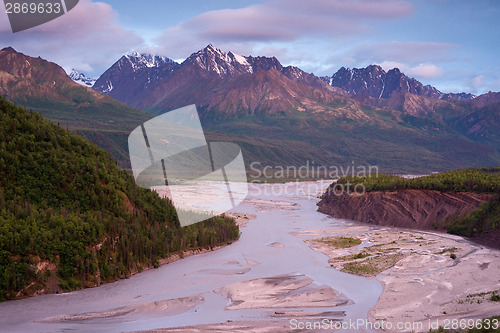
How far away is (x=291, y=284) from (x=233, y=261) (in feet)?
50.8

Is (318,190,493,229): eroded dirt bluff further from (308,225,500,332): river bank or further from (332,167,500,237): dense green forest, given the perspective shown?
(308,225,500,332): river bank

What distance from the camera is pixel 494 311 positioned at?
134 ft

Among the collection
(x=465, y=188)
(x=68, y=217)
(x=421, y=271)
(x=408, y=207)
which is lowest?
(x=421, y=271)

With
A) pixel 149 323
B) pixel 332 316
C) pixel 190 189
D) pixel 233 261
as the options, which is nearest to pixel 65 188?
pixel 233 261

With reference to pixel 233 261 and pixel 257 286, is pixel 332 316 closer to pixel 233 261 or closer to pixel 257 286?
pixel 257 286

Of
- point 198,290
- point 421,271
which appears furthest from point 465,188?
point 198,290

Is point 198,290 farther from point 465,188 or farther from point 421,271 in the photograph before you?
point 465,188

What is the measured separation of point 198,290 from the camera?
54.7m

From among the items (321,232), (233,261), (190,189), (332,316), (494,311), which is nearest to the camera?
(494,311)

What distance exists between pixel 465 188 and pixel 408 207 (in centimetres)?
1159

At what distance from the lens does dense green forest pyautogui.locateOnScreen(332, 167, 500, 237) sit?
85.9m

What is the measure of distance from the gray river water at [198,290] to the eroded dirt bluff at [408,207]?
24.6 meters

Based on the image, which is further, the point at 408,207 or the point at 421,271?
the point at 408,207

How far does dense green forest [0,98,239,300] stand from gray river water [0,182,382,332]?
7.13ft
